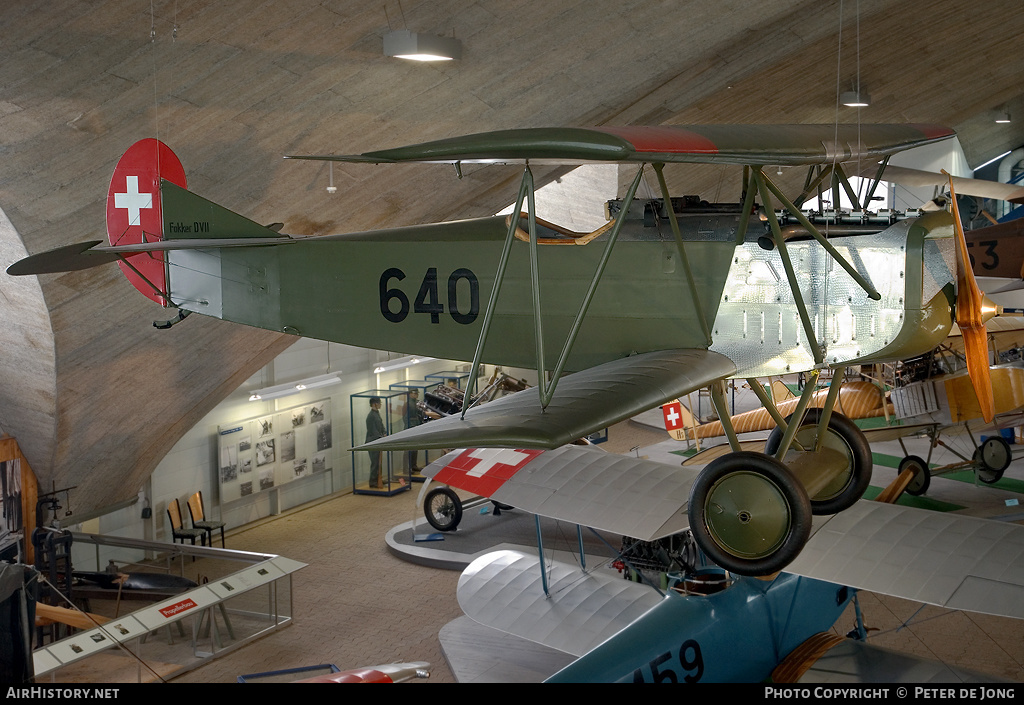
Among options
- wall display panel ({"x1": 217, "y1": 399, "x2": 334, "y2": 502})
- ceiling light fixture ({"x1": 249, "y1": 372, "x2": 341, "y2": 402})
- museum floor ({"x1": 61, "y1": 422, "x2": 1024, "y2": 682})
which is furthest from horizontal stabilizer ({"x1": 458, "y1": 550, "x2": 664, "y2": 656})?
ceiling light fixture ({"x1": 249, "y1": 372, "x2": 341, "y2": 402})

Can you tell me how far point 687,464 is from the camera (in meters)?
11.0

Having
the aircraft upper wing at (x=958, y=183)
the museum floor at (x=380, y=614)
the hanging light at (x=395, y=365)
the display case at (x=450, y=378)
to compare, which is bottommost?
the museum floor at (x=380, y=614)

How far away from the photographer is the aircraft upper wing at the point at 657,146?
3.03 m

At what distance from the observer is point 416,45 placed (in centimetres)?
648

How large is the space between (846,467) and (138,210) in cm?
452

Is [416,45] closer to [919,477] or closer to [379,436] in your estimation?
[379,436]

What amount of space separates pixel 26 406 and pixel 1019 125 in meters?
28.5

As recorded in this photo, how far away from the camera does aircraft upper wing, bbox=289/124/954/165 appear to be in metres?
3.03

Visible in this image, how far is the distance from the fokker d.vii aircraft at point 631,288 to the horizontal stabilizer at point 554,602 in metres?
2.53

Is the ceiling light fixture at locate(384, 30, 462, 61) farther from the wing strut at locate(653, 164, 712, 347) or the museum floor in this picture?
the museum floor

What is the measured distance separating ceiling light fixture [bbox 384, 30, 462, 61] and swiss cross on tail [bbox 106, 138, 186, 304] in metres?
1.91

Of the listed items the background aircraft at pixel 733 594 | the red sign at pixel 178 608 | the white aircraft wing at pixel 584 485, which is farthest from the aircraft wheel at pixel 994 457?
the red sign at pixel 178 608

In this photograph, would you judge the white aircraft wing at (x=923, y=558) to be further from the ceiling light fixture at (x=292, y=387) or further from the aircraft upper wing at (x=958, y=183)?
the ceiling light fixture at (x=292, y=387)

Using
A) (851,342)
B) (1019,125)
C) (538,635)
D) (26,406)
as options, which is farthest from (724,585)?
(1019,125)
